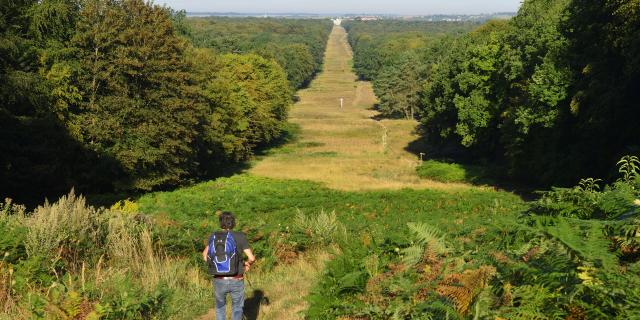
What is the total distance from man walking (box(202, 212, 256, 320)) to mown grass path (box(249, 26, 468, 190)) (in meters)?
31.7

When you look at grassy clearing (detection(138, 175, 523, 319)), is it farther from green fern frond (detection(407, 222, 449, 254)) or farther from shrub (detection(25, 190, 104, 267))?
shrub (detection(25, 190, 104, 267))

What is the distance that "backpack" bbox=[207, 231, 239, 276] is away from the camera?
6875 mm

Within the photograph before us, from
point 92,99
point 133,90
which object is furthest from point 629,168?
point 133,90

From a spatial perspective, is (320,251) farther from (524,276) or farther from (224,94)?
(224,94)

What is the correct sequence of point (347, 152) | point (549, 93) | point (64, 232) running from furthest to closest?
point (347, 152), point (549, 93), point (64, 232)

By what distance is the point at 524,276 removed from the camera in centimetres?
431

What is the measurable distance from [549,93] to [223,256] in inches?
1062

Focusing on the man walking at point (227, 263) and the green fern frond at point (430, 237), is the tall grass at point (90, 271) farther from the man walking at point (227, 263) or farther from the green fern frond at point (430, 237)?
the green fern frond at point (430, 237)

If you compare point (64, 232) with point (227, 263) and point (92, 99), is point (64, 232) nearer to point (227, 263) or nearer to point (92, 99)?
point (227, 263)

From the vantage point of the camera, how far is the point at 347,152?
59.5 metres

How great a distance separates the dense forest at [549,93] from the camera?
2395 centimetres

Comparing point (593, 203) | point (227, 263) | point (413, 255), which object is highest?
point (593, 203)

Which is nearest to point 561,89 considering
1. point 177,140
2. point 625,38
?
point 625,38

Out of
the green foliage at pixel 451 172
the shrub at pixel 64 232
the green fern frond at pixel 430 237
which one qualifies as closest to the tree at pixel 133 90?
the green foliage at pixel 451 172
